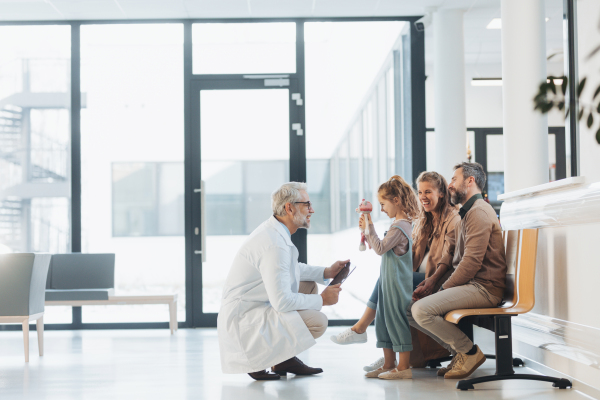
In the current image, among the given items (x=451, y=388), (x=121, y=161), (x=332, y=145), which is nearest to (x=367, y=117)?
(x=332, y=145)

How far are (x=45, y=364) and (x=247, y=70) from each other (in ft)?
10.7

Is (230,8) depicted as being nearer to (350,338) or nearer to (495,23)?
(495,23)

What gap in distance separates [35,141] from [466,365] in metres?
4.59

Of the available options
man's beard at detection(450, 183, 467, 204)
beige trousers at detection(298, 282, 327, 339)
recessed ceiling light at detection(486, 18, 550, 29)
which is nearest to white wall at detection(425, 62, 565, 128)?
recessed ceiling light at detection(486, 18, 550, 29)

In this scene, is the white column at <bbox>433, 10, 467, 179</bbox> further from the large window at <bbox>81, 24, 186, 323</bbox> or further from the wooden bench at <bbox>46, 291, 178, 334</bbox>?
the wooden bench at <bbox>46, 291, 178, 334</bbox>

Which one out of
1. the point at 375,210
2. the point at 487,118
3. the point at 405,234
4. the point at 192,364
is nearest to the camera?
the point at 405,234

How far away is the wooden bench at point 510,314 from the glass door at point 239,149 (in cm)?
300

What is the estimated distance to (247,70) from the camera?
228 inches

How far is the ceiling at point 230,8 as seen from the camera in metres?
5.32

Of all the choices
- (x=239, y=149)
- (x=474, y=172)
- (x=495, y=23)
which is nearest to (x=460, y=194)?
(x=474, y=172)

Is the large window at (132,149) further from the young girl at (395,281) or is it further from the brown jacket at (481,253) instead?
the brown jacket at (481,253)

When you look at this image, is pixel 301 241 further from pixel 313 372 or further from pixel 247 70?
pixel 313 372

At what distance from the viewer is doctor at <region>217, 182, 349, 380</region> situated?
9.99 feet

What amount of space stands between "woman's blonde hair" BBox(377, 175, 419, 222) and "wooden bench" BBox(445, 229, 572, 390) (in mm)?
594
